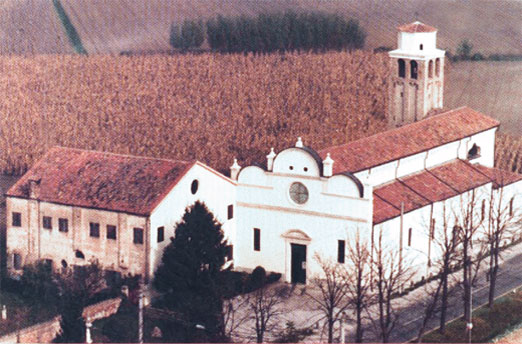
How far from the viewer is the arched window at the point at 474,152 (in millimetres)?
37094

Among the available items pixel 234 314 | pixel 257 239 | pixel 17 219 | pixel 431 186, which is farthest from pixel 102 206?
pixel 431 186

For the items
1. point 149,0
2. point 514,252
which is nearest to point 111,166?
point 149,0

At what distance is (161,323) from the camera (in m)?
28.9

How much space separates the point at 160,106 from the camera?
3266cm

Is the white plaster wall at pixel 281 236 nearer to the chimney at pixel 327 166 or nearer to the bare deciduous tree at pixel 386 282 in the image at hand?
the bare deciduous tree at pixel 386 282

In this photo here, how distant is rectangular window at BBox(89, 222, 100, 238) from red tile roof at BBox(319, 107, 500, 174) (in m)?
5.51

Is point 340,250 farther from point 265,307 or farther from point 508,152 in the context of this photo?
point 508,152

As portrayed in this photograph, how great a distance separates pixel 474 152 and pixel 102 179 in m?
11.1

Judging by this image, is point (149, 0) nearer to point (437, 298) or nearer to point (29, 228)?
point (29, 228)

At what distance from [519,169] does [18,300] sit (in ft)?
53.0

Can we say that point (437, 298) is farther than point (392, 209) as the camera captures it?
No

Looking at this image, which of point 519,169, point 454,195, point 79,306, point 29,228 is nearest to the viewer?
point 79,306

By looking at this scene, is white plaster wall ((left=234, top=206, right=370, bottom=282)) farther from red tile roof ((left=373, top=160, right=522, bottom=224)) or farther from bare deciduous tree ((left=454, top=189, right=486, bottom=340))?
bare deciduous tree ((left=454, top=189, right=486, bottom=340))

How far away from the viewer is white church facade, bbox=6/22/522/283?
30.2 metres
